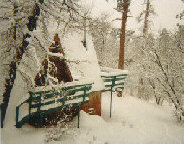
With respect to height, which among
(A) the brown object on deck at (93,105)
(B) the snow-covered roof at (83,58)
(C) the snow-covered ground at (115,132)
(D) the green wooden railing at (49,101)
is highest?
(B) the snow-covered roof at (83,58)

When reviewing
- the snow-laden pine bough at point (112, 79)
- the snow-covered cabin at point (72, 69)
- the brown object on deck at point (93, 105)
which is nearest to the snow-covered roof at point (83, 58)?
the snow-covered cabin at point (72, 69)

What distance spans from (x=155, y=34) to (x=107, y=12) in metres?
13.3

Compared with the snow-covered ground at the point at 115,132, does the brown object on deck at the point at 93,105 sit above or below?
above

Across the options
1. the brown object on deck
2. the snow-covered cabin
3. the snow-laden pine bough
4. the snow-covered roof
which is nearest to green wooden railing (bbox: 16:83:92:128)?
the snow-covered cabin

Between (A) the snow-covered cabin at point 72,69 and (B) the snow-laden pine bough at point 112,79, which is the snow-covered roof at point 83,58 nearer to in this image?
(A) the snow-covered cabin at point 72,69

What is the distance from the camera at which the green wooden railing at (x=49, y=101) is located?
18.0 feet

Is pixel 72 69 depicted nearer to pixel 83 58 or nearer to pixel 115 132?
pixel 83 58

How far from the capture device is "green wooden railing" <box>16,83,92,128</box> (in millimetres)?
5500

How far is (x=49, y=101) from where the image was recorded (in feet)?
20.1

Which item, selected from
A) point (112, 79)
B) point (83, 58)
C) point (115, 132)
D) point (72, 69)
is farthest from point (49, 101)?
point (112, 79)

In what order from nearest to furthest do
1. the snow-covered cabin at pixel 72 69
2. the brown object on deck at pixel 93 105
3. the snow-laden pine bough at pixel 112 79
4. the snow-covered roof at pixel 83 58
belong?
the snow-covered cabin at pixel 72 69, the brown object on deck at pixel 93 105, the snow-covered roof at pixel 83 58, the snow-laden pine bough at pixel 112 79

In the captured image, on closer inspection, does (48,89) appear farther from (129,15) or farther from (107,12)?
(107,12)

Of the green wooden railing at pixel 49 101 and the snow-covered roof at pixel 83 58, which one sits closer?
the green wooden railing at pixel 49 101

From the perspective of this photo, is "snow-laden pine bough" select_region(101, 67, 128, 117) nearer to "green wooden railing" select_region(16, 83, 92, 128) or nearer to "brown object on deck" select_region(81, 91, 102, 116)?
"brown object on deck" select_region(81, 91, 102, 116)
